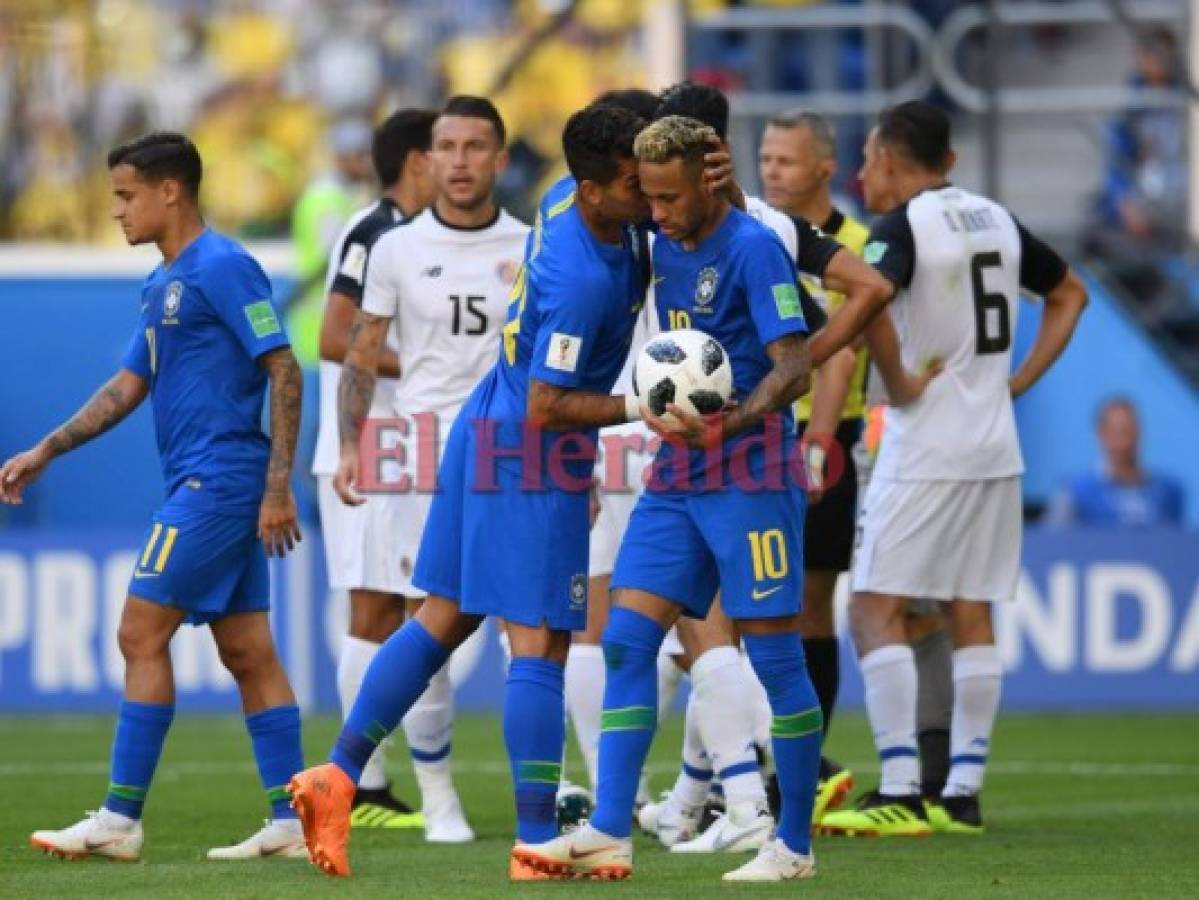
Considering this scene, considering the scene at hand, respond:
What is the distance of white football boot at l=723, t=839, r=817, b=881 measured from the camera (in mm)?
7629

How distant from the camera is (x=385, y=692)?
A: 25.7ft

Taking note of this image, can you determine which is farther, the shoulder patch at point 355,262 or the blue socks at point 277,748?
the shoulder patch at point 355,262

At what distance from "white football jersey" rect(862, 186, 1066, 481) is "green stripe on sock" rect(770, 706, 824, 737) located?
227 cm

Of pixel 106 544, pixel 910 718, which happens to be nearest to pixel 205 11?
pixel 106 544

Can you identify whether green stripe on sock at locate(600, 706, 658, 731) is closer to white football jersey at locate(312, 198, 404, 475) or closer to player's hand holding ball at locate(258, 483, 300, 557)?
player's hand holding ball at locate(258, 483, 300, 557)

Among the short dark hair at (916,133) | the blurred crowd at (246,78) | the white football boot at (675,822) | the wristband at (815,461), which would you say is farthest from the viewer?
the blurred crowd at (246,78)

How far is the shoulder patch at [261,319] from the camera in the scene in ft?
27.4

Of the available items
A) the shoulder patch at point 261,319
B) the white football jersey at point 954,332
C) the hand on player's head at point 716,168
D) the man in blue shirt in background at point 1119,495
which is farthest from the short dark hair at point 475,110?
the man in blue shirt in background at point 1119,495

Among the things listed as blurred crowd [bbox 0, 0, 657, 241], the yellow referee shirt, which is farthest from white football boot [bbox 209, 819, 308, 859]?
blurred crowd [bbox 0, 0, 657, 241]

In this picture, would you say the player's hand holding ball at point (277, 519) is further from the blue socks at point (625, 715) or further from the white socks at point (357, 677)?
the white socks at point (357, 677)

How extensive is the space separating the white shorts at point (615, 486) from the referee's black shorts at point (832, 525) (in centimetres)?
62

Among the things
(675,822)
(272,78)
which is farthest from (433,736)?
(272,78)

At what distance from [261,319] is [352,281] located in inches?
68.1

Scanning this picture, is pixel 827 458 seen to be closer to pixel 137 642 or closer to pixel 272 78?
pixel 137 642
